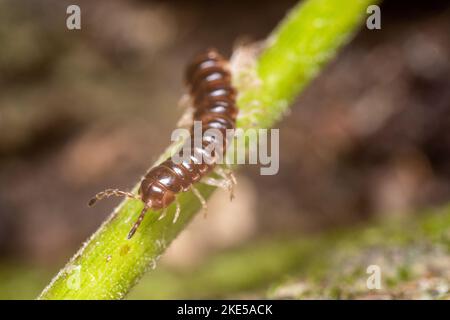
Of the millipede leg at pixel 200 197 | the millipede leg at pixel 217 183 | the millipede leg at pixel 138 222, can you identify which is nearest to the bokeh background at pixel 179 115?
the millipede leg at pixel 217 183

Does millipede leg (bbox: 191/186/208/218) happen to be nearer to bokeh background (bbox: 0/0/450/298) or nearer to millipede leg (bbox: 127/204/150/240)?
millipede leg (bbox: 127/204/150/240)

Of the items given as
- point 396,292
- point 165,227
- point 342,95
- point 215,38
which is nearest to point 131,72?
point 215,38

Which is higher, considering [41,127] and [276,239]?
[41,127]

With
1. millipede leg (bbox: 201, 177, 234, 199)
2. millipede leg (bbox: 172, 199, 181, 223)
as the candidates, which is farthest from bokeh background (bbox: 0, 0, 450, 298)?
millipede leg (bbox: 172, 199, 181, 223)

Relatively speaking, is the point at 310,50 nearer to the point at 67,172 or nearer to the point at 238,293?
the point at 238,293

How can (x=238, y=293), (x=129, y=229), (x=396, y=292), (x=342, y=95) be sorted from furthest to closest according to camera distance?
1. (x=342, y=95)
2. (x=238, y=293)
3. (x=396, y=292)
4. (x=129, y=229)

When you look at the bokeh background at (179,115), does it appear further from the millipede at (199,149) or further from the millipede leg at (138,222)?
the millipede leg at (138,222)

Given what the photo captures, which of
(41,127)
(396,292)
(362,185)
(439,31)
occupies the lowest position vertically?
(396,292)
